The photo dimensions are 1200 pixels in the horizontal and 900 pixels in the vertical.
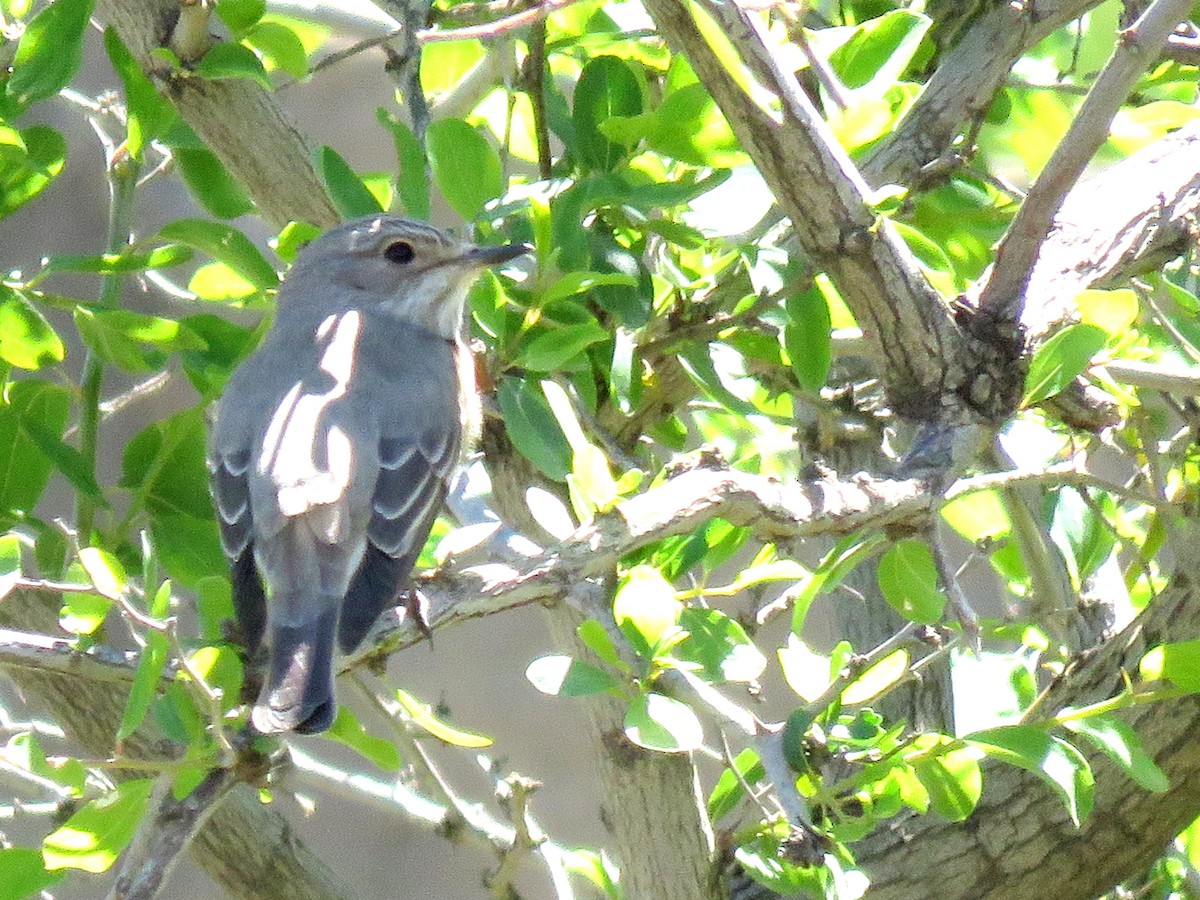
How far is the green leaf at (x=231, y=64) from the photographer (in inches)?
125

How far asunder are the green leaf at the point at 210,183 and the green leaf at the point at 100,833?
167cm

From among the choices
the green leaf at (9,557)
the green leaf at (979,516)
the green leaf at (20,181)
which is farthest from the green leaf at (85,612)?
the green leaf at (979,516)

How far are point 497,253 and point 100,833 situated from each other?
57.1 inches

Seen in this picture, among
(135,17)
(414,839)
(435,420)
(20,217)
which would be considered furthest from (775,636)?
(135,17)

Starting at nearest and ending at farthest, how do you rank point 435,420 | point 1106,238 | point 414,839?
point 1106,238
point 435,420
point 414,839

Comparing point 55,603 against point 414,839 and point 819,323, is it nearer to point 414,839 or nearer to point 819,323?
point 819,323

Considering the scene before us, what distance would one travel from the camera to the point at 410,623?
2.90 m

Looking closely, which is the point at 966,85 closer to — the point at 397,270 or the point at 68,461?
the point at 397,270

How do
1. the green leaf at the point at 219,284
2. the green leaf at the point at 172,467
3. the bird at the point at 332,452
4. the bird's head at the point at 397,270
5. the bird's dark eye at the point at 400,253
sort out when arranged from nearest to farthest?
the bird at the point at 332,452, the green leaf at the point at 172,467, the green leaf at the point at 219,284, the bird's head at the point at 397,270, the bird's dark eye at the point at 400,253

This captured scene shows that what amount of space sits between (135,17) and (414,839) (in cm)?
638

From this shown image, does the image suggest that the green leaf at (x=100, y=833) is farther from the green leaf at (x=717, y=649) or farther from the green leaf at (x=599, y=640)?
the green leaf at (x=717, y=649)

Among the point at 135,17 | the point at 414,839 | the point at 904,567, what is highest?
the point at 135,17

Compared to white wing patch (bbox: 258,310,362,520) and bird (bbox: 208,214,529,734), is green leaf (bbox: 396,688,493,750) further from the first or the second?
white wing patch (bbox: 258,310,362,520)

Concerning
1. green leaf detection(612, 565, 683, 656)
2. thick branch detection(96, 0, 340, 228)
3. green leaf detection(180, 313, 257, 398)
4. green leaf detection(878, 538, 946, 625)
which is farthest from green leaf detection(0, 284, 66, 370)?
green leaf detection(878, 538, 946, 625)
